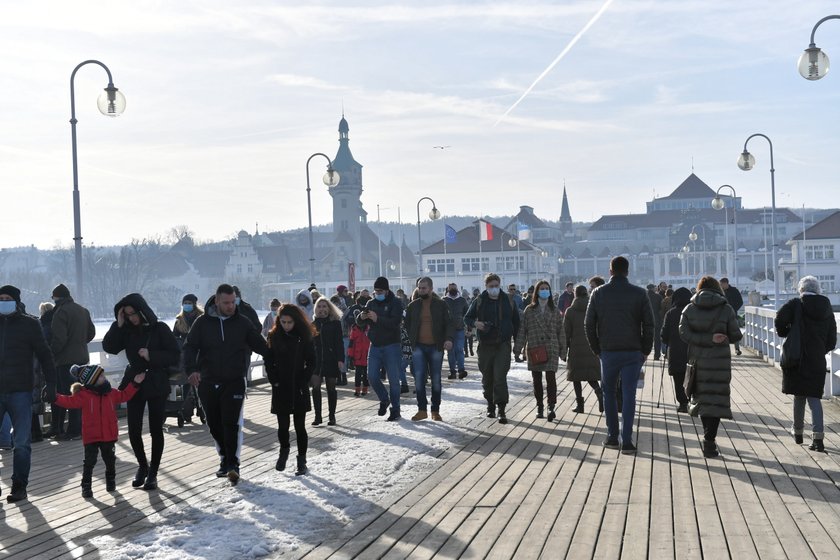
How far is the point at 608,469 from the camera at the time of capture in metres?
10.4

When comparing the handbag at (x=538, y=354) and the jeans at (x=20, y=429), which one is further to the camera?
the handbag at (x=538, y=354)

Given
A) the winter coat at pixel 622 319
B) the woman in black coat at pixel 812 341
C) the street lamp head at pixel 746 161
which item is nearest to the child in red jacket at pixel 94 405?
the winter coat at pixel 622 319

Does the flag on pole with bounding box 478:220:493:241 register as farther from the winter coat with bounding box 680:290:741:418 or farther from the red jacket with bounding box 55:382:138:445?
the red jacket with bounding box 55:382:138:445

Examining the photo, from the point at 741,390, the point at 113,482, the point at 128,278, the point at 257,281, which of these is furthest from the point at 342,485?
the point at 257,281

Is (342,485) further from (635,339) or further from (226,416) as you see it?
(635,339)

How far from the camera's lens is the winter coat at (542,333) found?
1491 cm

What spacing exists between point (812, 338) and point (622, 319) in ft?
6.32

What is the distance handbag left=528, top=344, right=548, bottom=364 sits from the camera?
1490 centimetres

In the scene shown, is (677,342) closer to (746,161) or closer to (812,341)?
(812,341)

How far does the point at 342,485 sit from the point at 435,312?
5018 millimetres

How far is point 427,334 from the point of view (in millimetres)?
14758

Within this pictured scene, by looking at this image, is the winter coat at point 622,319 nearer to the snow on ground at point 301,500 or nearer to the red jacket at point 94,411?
the snow on ground at point 301,500

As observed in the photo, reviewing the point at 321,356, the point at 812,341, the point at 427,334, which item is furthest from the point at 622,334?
the point at 321,356

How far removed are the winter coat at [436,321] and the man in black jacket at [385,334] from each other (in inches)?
7.7
